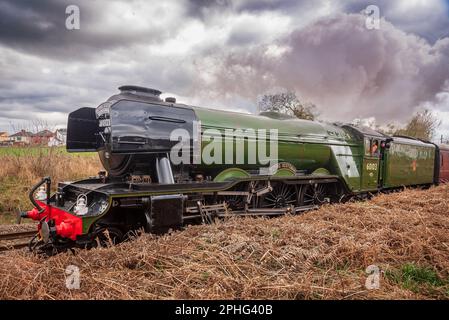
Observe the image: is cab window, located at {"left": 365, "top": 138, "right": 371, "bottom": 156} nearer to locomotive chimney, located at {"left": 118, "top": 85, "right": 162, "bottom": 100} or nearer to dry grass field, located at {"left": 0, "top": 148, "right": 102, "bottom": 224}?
locomotive chimney, located at {"left": 118, "top": 85, "right": 162, "bottom": 100}

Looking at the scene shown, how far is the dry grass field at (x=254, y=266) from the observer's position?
269cm

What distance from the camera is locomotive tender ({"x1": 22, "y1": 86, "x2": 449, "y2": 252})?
476 cm

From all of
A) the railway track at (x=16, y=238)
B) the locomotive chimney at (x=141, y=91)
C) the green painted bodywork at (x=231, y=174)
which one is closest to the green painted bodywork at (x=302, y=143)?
the green painted bodywork at (x=231, y=174)

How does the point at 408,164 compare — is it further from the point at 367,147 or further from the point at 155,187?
the point at 155,187

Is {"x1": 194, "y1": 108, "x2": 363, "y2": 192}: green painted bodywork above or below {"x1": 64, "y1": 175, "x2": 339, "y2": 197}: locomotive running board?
above

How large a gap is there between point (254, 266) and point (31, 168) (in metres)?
10.9

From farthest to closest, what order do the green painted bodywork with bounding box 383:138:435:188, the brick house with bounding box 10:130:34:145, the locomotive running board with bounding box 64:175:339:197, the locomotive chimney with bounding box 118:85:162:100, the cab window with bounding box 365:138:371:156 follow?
the brick house with bounding box 10:130:34:145 → the green painted bodywork with bounding box 383:138:435:188 → the cab window with bounding box 365:138:371:156 → the locomotive chimney with bounding box 118:85:162:100 → the locomotive running board with bounding box 64:175:339:197

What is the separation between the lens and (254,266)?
309 cm

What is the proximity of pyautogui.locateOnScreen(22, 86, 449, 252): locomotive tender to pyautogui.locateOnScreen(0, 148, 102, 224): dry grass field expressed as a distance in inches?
210

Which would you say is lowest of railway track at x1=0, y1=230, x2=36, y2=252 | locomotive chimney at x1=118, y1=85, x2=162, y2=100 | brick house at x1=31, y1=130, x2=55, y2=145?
railway track at x1=0, y1=230, x2=36, y2=252

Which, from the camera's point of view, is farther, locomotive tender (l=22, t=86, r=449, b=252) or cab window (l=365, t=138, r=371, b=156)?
cab window (l=365, t=138, r=371, b=156)

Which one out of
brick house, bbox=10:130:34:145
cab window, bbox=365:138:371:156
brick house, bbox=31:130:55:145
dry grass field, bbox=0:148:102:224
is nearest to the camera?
cab window, bbox=365:138:371:156

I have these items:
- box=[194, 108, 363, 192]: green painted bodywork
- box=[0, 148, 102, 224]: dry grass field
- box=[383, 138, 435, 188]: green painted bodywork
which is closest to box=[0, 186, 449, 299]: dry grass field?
box=[194, 108, 363, 192]: green painted bodywork
